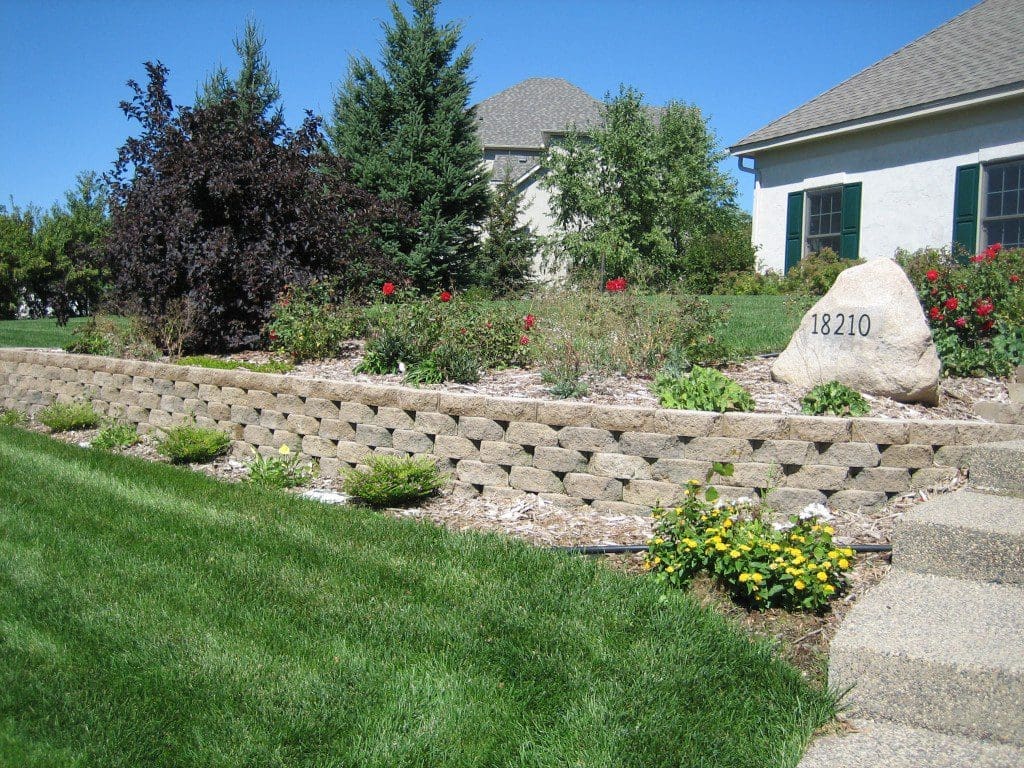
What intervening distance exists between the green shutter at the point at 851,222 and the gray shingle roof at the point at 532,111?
15093mm

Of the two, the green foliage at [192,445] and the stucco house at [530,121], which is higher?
the stucco house at [530,121]

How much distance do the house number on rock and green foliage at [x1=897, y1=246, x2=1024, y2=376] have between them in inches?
43.4

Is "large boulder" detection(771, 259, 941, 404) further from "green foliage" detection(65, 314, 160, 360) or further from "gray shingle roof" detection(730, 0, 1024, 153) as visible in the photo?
"gray shingle roof" detection(730, 0, 1024, 153)

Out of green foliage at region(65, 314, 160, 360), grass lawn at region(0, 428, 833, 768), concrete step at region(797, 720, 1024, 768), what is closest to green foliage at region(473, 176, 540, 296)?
green foliage at region(65, 314, 160, 360)

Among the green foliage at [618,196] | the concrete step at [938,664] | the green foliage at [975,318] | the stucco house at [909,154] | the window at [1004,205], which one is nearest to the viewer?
the concrete step at [938,664]

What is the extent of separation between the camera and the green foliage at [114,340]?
25.9ft

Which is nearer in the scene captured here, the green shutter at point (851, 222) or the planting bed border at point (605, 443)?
the planting bed border at point (605, 443)

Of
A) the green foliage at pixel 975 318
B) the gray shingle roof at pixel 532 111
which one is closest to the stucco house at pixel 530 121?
the gray shingle roof at pixel 532 111

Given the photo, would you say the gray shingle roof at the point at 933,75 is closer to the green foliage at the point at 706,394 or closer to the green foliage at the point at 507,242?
the green foliage at the point at 507,242

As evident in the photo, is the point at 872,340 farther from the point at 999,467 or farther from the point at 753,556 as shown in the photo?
the point at 753,556

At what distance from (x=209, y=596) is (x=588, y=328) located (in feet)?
10.6

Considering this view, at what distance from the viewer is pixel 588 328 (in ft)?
18.7

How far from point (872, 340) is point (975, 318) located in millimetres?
1490

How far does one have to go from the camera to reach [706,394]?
4.62 meters
